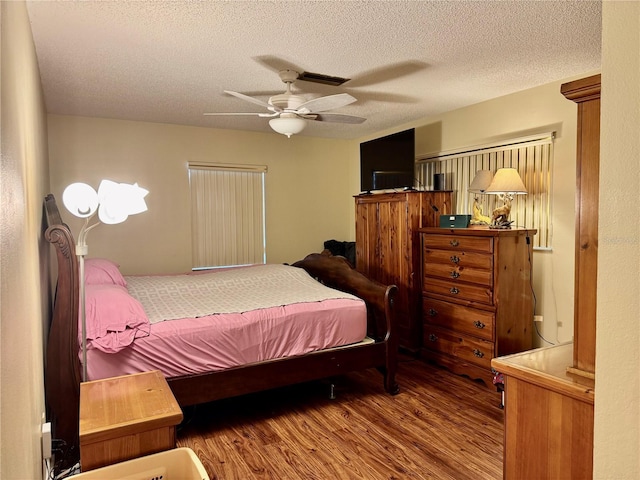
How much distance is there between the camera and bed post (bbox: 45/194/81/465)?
2111mm

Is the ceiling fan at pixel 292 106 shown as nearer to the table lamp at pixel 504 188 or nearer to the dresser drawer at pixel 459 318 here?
the table lamp at pixel 504 188

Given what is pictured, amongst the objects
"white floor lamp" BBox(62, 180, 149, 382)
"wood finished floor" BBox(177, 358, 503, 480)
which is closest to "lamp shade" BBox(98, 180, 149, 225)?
"white floor lamp" BBox(62, 180, 149, 382)

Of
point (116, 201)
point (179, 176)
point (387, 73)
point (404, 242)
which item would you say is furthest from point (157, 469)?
point (179, 176)

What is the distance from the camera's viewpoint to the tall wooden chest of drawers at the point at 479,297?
3373mm

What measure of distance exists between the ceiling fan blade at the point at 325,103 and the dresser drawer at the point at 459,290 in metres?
1.84

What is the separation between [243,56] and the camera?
2.80m

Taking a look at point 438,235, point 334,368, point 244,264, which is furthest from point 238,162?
point 334,368

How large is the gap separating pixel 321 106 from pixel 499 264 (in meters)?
1.85

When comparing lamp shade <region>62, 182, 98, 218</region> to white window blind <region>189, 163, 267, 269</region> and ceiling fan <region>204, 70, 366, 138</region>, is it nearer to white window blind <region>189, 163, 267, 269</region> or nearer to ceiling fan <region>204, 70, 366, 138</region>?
ceiling fan <region>204, 70, 366, 138</region>

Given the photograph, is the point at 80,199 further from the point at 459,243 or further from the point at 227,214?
the point at 227,214

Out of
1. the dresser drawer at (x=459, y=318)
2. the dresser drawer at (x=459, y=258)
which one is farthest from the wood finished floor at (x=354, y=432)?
the dresser drawer at (x=459, y=258)

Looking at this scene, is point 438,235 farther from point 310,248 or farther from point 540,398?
point 540,398

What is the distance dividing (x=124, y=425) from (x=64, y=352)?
0.95m

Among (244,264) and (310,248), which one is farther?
(310,248)
